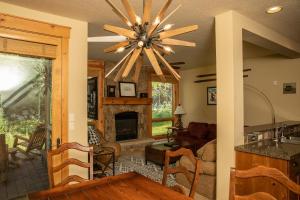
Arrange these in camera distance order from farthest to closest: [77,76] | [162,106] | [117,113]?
1. [162,106]
2. [117,113]
3. [77,76]

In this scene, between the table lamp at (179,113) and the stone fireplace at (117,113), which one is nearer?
Answer: the stone fireplace at (117,113)

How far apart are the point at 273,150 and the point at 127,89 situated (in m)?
4.58

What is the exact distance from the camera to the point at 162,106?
24.6 feet

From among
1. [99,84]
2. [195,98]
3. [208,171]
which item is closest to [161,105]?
[195,98]

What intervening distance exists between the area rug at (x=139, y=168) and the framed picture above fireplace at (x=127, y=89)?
1.83 metres

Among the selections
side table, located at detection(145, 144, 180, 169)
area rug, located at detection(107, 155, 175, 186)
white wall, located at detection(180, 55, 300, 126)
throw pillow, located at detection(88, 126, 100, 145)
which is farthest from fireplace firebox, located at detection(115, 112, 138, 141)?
white wall, located at detection(180, 55, 300, 126)

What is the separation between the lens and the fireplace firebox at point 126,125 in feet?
20.8

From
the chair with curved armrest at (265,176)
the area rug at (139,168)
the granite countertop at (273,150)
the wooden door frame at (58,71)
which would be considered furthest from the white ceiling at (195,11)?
the area rug at (139,168)

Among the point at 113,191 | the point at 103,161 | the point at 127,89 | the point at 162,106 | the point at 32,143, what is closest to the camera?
the point at 113,191

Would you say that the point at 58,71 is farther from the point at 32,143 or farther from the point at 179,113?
the point at 179,113

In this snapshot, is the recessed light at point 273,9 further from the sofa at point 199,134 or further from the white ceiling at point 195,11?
the sofa at point 199,134

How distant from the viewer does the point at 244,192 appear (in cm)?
258

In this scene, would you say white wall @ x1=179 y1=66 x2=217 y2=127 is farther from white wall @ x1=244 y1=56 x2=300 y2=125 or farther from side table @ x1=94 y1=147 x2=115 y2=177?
side table @ x1=94 y1=147 x2=115 y2=177

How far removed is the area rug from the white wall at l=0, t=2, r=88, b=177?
69.9 inches
